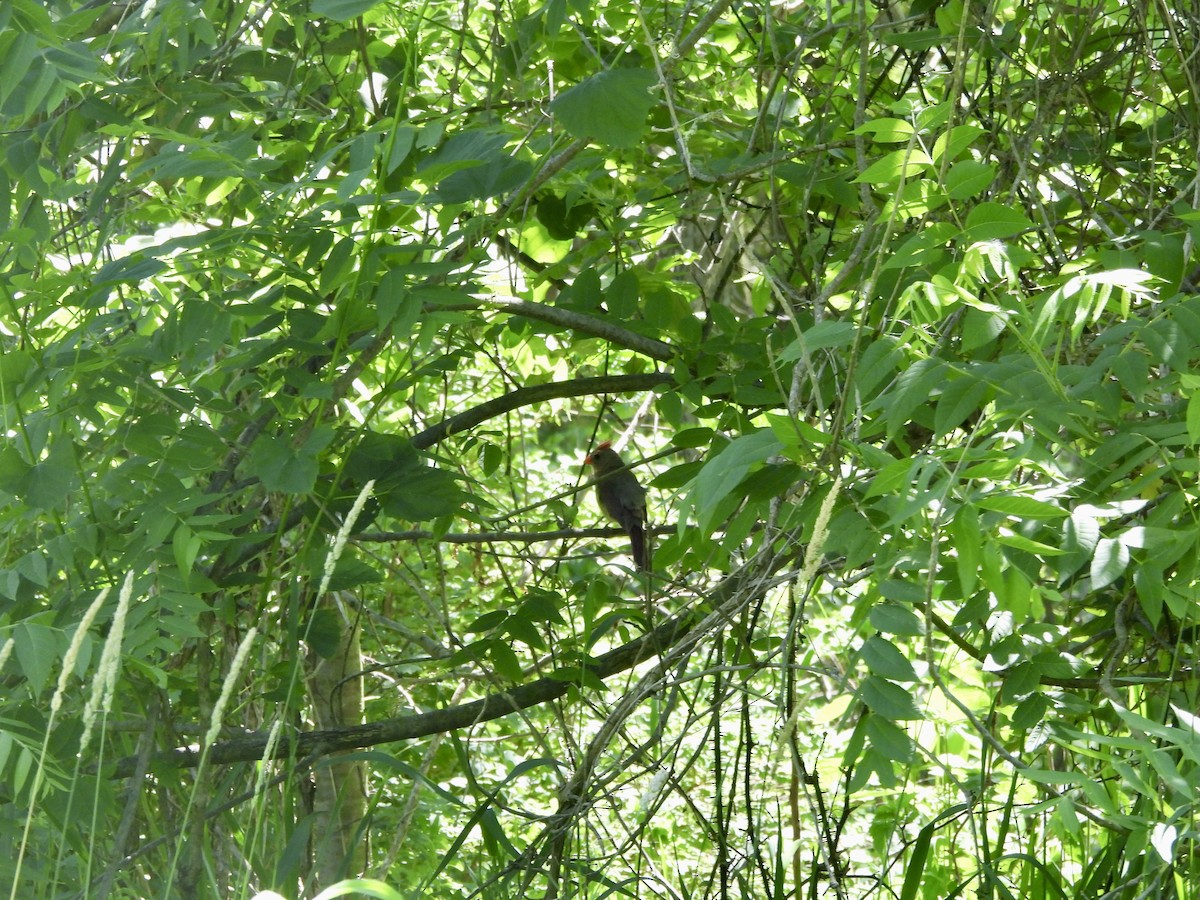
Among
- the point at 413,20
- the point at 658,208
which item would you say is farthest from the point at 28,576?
the point at 658,208

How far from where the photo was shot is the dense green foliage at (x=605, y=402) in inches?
60.5

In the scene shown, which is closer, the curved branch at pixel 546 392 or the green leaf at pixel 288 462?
the green leaf at pixel 288 462

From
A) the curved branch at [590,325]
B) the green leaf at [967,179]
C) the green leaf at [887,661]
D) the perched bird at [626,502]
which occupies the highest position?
the perched bird at [626,502]

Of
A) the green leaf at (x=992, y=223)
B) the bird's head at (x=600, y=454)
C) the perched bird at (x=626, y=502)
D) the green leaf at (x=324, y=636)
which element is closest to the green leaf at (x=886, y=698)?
the green leaf at (x=992, y=223)

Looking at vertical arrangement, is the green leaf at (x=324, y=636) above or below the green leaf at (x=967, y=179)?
below

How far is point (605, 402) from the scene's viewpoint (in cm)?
336

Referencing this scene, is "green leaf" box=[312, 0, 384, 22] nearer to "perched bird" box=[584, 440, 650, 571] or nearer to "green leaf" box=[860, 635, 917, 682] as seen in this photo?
"green leaf" box=[860, 635, 917, 682]

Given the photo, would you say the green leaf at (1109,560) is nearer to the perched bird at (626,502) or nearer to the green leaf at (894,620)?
the green leaf at (894,620)

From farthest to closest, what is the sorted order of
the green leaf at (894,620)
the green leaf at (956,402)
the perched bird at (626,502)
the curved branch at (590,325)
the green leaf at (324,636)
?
the perched bird at (626,502)
the curved branch at (590,325)
the green leaf at (324,636)
the green leaf at (956,402)
the green leaf at (894,620)

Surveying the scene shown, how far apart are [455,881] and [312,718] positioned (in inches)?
83.5

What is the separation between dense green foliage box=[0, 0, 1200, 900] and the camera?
1.54 m

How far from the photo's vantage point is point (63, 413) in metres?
1.98

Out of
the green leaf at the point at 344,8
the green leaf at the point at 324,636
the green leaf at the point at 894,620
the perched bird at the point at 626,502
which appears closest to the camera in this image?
the green leaf at the point at 894,620

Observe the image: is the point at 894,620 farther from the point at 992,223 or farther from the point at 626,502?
the point at 626,502
